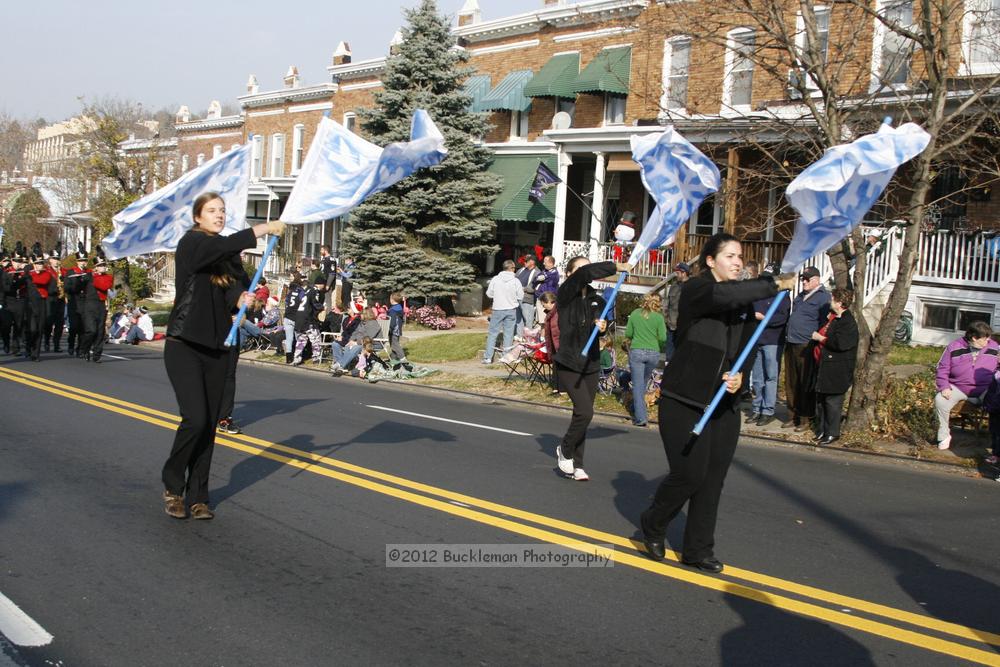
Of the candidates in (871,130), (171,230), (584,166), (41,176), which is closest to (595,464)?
(171,230)

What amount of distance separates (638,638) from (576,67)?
24.7 m

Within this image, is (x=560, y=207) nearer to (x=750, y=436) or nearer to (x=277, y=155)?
(x=750, y=436)

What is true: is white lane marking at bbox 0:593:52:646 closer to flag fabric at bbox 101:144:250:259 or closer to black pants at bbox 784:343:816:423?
flag fabric at bbox 101:144:250:259

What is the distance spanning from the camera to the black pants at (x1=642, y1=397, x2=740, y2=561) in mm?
5766

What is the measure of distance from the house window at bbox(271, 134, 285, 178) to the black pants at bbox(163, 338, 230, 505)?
3822 centimetres

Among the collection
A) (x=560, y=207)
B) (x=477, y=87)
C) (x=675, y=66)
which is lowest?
(x=560, y=207)

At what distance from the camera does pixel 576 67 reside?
90.6ft

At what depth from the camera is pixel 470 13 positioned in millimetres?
32750

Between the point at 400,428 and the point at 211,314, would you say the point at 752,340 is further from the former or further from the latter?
the point at 400,428

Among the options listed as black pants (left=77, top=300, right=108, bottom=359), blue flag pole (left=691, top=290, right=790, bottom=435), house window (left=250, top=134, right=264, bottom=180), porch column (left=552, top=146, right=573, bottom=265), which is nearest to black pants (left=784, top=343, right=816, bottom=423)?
blue flag pole (left=691, top=290, right=790, bottom=435)

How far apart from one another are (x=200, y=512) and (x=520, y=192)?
2209cm

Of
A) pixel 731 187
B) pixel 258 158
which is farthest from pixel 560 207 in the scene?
pixel 258 158

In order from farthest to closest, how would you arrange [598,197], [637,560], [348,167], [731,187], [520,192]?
[520,192] → [598,197] → [731,187] → [348,167] → [637,560]

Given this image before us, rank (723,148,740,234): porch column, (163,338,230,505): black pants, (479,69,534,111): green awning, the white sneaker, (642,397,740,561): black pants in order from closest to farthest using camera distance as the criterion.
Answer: (642,397,740,561): black pants → (163,338,230,505): black pants → the white sneaker → (723,148,740,234): porch column → (479,69,534,111): green awning
